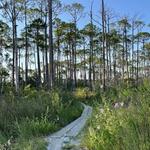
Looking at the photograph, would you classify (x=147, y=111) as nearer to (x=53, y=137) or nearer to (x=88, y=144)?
(x=88, y=144)

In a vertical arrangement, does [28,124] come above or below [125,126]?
below

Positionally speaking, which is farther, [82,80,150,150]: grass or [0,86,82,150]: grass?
[0,86,82,150]: grass

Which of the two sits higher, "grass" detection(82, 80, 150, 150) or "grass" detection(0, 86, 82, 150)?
"grass" detection(82, 80, 150, 150)

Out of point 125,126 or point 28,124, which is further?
point 28,124

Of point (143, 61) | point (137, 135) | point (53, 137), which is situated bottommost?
point (53, 137)

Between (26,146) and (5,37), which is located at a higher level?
(5,37)

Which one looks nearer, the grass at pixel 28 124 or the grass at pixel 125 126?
the grass at pixel 125 126

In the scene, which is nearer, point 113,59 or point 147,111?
point 147,111

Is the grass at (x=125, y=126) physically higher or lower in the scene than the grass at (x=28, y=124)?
higher

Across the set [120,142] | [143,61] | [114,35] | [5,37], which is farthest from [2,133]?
[143,61]

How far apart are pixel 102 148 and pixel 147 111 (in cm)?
97

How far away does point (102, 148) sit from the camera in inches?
215

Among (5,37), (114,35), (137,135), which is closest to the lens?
(137,135)

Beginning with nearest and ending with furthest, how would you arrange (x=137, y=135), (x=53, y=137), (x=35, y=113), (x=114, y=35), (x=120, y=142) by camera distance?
(x=137, y=135), (x=120, y=142), (x=53, y=137), (x=35, y=113), (x=114, y=35)
